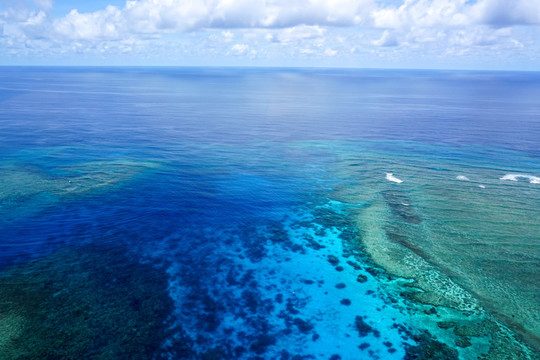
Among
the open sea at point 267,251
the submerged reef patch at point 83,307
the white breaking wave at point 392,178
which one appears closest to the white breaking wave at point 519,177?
the open sea at point 267,251

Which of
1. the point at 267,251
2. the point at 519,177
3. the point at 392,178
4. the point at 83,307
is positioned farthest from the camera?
A: the point at 392,178

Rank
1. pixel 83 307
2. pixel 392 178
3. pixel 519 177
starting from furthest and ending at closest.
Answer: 1. pixel 392 178
2. pixel 519 177
3. pixel 83 307

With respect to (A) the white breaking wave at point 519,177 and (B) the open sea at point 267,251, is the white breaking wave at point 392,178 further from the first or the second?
(A) the white breaking wave at point 519,177

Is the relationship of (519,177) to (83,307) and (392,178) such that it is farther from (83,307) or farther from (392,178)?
(83,307)

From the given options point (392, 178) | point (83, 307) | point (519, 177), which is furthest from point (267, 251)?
point (519, 177)

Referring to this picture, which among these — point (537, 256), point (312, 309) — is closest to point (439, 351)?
point (312, 309)

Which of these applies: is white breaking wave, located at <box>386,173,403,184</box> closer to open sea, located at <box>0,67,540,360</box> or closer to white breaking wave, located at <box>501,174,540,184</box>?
open sea, located at <box>0,67,540,360</box>
